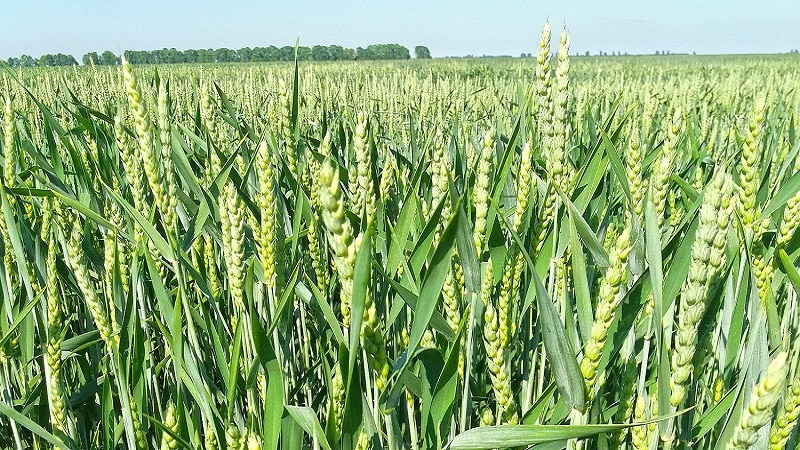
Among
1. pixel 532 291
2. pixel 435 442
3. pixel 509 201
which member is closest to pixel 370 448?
pixel 435 442

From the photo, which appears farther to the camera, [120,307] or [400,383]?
[120,307]

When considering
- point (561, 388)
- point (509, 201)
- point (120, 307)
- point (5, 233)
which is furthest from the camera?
point (509, 201)

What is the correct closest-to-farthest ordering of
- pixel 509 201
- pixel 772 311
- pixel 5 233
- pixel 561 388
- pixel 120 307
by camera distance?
pixel 561 388 < pixel 772 311 < pixel 120 307 < pixel 5 233 < pixel 509 201

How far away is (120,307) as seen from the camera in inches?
29.3

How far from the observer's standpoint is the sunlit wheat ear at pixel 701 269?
15.0 inches

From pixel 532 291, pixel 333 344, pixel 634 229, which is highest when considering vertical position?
pixel 634 229

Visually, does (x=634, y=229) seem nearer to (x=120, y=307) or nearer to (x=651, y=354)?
(x=651, y=354)

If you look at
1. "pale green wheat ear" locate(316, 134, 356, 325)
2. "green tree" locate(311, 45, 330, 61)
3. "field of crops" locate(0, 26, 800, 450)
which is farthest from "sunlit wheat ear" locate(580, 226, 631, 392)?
A: "green tree" locate(311, 45, 330, 61)

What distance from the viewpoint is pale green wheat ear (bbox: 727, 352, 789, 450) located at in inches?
12.9

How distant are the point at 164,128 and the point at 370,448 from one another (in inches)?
20.9

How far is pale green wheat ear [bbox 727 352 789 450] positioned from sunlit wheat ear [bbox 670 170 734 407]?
65 millimetres

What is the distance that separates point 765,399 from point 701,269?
0.09m

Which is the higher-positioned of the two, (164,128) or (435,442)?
(164,128)

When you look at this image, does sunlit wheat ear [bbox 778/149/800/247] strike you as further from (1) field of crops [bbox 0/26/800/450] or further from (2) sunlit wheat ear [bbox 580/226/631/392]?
(2) sunlit wheat ear [bbox 580/226/631/392]
